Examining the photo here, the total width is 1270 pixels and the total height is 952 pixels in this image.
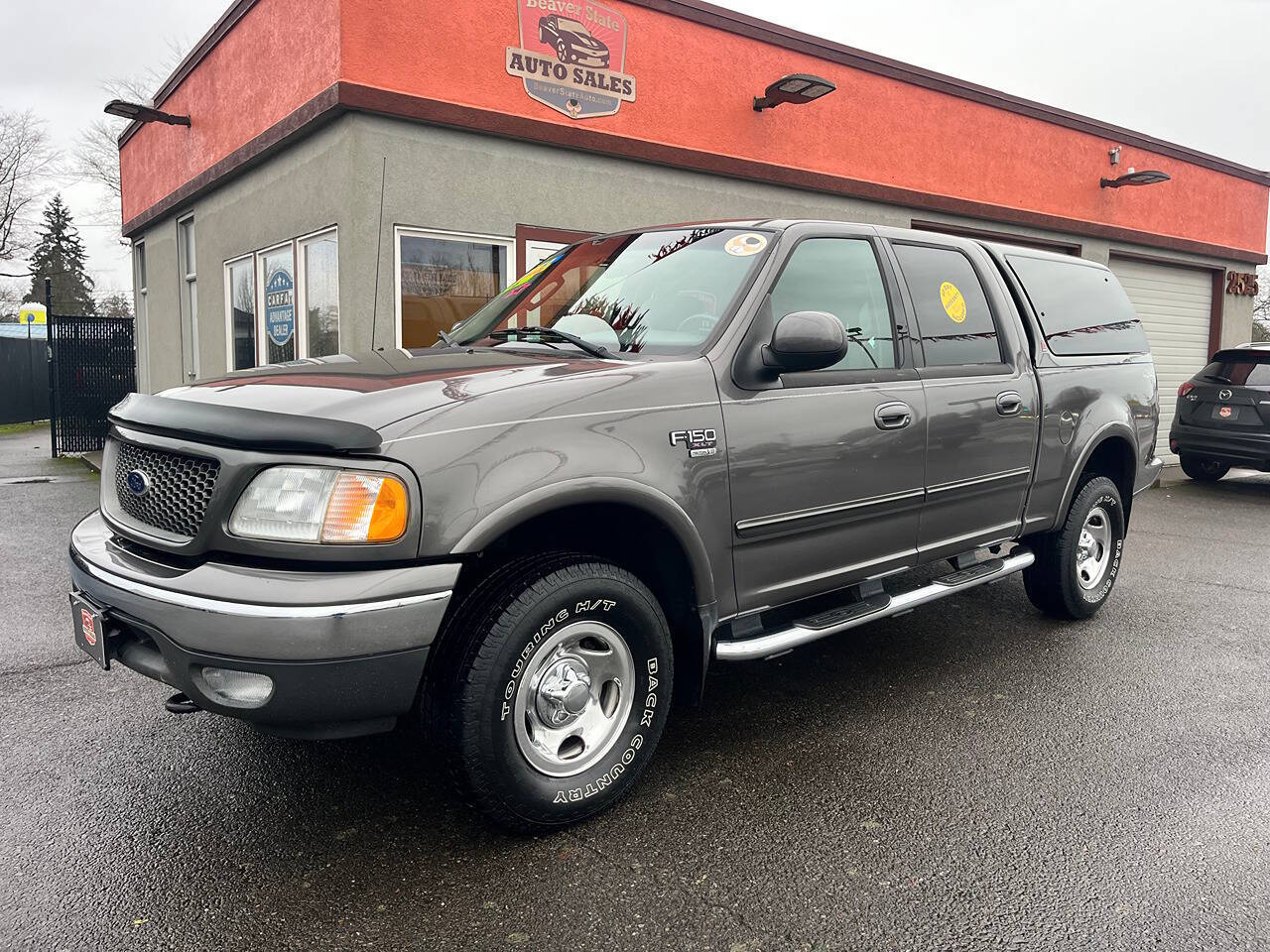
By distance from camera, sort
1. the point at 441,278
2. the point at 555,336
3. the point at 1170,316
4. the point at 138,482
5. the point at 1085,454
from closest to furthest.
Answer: the point at 138,482, the point at 555,336, the point at 1085,454, the point at 441,278, the point at 1170,316

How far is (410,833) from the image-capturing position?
2.95 m

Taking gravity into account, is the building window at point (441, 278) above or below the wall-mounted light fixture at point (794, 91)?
below

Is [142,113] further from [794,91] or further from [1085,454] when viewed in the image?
[1085,454]

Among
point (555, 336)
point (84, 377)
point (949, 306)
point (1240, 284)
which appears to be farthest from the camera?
point (1240, 284)

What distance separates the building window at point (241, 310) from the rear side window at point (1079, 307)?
8069mm

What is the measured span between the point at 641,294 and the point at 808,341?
0.78 meters

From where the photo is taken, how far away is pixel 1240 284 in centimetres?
1695

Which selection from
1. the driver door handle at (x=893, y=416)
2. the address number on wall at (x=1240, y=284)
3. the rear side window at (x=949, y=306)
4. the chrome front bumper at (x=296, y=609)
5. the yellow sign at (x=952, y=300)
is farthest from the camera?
the address number on wall at (x=1240, y=284)

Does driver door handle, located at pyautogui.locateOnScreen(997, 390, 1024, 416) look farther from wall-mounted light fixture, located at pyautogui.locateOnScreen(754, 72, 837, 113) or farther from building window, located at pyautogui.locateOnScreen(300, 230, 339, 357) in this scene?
wall-mounted light fixture, located at pyautogui.locateOnScreen(754, 72, 837, 113)

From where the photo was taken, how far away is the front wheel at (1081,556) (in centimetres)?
515

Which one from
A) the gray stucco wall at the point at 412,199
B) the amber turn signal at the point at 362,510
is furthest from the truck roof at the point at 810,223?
the gray stucco wall at the point at 412,199

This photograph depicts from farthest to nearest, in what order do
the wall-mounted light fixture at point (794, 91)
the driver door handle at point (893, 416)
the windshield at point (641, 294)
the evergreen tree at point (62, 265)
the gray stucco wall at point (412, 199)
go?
the evergreen tree at point (62, 265) → the wall-mounted light fixture at point (794, 91) → the gray stucco wall at point (412, 199) → the driver door handle at point (893, 416) → the windshield at point (641, 294)

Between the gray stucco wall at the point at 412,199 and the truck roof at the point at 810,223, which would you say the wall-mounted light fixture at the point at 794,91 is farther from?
the truck roof at the point at 810,223

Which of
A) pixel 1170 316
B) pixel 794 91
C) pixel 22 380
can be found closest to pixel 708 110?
pixel 794 91
